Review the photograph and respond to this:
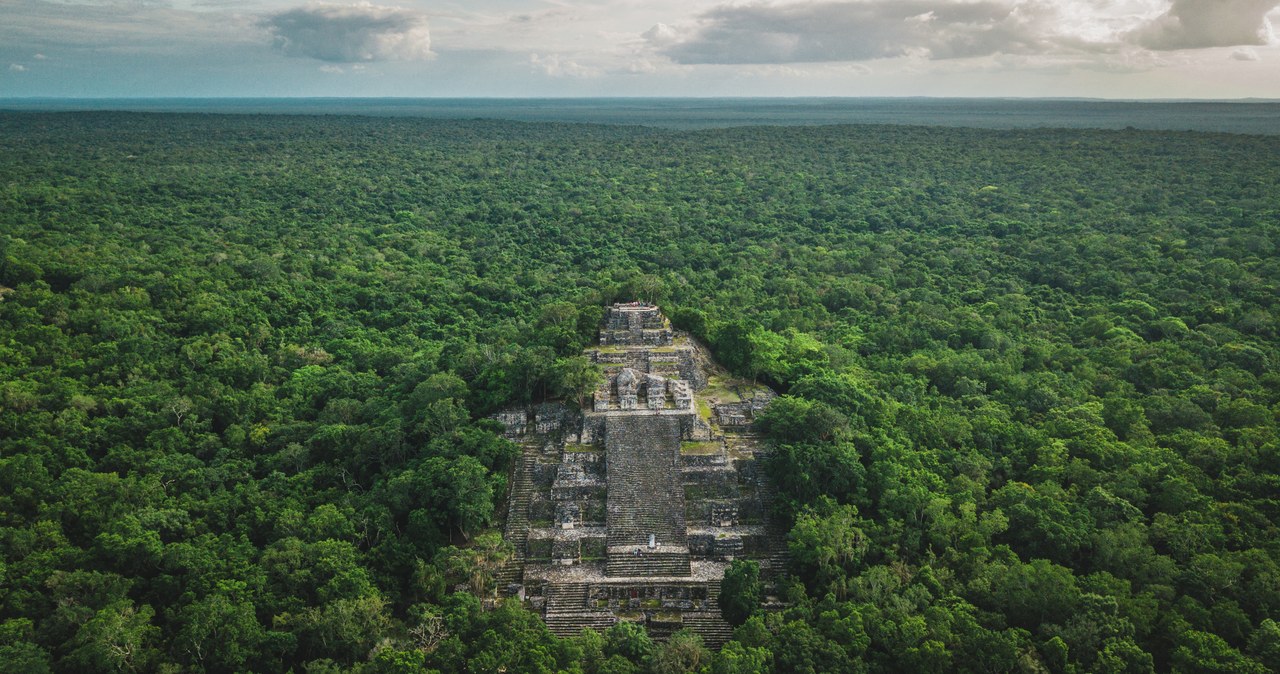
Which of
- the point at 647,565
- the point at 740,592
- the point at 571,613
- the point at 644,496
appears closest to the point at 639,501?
the point at 644,496

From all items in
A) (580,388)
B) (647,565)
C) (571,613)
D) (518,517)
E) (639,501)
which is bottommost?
(571,613)

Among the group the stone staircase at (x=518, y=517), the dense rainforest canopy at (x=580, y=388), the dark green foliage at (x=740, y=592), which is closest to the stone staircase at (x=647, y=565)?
the dark green foliage at (x=740, y=592)

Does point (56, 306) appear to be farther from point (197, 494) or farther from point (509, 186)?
point (509, 186)

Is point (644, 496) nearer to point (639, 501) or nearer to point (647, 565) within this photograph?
point (639, 501)

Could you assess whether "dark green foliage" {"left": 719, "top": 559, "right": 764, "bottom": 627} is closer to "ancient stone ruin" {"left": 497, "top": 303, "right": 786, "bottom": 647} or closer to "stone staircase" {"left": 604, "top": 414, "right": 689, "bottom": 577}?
"ancient stone ruin" {"left": 497, "top": 303, "right": 786, "bottom": 647}

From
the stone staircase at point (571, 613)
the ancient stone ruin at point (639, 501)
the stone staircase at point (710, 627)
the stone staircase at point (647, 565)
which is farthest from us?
the stone staircase at point (647, 565)

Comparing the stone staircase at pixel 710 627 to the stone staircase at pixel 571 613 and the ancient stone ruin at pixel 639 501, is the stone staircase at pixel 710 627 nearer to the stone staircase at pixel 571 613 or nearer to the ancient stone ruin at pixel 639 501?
the ancient stone ruin at pixel 639 501
